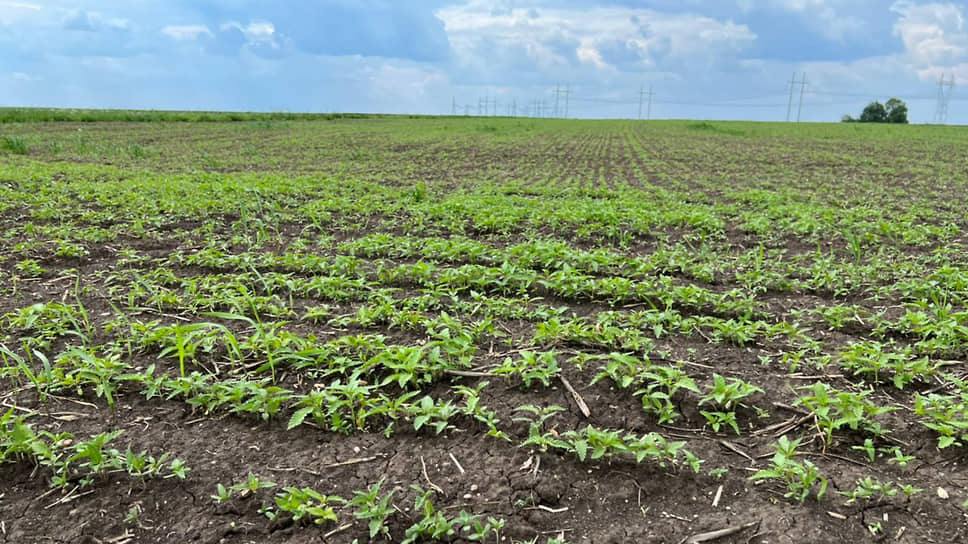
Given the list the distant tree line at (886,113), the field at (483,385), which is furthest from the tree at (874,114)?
the field at (483,385)

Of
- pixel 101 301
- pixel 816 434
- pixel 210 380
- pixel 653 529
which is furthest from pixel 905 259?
pixel 101 301

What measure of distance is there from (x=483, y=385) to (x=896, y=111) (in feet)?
289

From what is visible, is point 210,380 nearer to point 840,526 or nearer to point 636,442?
point 636,442

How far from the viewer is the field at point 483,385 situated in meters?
1.98

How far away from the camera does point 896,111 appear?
72.1 metres

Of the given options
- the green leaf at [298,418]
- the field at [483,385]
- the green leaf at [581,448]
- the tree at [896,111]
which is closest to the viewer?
the field at [483,385]

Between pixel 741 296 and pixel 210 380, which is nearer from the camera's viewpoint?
pixel 210 380

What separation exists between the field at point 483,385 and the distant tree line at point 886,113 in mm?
81940

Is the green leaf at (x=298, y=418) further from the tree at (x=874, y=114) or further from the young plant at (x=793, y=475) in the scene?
the tree at (x=874, y=114)

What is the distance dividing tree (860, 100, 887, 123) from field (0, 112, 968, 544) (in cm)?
8282

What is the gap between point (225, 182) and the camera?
349 inches

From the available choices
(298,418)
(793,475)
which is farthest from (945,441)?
(298,418)

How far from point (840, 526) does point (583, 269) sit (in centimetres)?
281

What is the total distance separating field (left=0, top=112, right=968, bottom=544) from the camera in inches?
77.8
